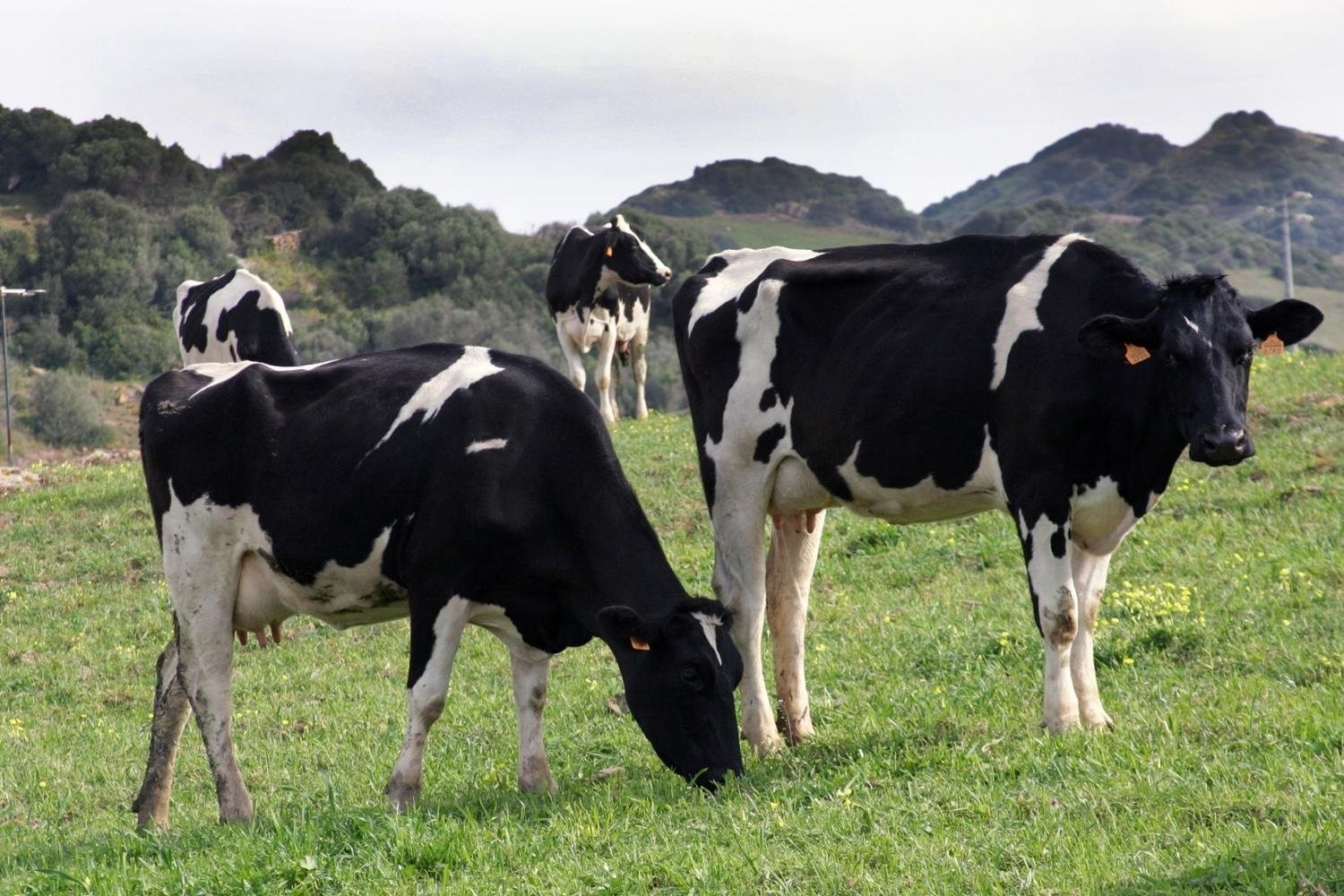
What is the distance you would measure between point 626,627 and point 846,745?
5.33 feet

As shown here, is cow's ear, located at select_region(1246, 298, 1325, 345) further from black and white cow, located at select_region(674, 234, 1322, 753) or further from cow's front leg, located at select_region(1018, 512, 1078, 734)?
cow's front leg, located at select_region(1018, 512, 1078, 734)

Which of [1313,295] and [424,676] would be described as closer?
[424,676]

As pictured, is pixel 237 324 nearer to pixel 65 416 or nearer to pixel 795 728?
pixel 795 728

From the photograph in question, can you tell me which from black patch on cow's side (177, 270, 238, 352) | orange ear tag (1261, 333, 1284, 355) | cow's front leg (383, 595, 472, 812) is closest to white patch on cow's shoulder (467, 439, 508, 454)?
cow's front leg (383, 595, 472, 812)

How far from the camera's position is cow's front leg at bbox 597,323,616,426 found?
2456 centimetres

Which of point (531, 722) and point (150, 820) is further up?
point (531, 722)

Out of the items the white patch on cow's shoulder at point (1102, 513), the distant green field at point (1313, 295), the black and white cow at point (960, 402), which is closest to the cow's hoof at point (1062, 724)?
the black and white cow at point (960, 402)

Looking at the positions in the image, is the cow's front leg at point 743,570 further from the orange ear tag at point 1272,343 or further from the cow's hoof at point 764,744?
the orange ear tag at point 1272,343

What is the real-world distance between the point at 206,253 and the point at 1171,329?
7480cm

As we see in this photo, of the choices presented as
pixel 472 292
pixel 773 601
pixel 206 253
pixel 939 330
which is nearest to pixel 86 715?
pixel 773 601

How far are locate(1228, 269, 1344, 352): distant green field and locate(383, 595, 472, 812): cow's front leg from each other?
193 feet

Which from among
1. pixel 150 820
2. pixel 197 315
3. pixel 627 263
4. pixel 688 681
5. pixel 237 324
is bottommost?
pixel 150 820

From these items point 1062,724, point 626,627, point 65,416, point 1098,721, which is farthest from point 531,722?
point 65,416

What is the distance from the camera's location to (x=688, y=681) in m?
7.85
